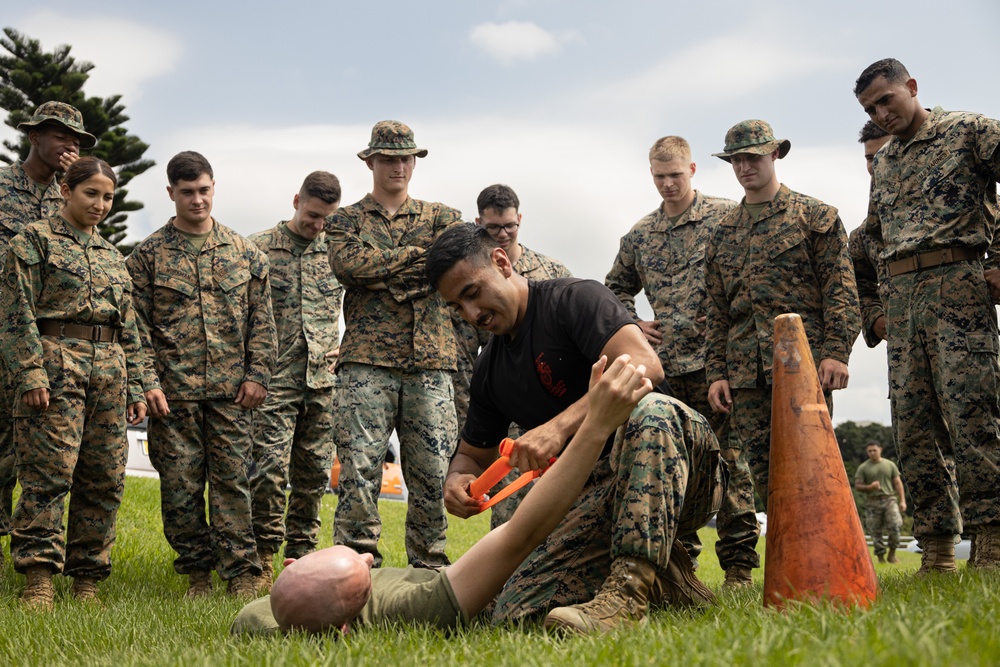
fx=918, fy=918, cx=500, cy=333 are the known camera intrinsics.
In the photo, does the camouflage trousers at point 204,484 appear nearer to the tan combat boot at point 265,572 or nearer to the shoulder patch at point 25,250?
the tan combat boot at point 265,572

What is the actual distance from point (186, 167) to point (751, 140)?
3921mm

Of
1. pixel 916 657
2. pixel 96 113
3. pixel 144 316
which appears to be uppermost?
pixel 96 113

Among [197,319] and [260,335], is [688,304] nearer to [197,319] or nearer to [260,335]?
[260,335]

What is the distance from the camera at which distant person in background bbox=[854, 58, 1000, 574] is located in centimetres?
483

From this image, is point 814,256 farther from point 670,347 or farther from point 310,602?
point 310,602

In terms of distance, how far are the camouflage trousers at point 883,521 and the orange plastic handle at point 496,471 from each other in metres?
16.0

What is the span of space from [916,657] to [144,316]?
18.5ft

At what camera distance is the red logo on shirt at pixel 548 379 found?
12.8ft

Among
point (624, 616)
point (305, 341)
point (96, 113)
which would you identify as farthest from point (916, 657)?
point (96, 113)

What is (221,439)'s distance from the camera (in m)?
6.26

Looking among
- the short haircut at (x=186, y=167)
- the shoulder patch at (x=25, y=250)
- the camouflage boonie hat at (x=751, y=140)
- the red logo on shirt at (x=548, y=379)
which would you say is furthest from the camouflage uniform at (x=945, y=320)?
the shoulder patch at (x=25, y=250)

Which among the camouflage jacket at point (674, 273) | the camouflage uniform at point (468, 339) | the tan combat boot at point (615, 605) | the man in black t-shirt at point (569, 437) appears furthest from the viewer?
the camouflage uniform at point (468, 339)

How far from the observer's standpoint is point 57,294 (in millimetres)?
5609

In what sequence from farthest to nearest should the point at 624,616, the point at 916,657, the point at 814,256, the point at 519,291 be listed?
the point at 814,256
the point at 519,291
the point at 624,616
the point at 916,657
